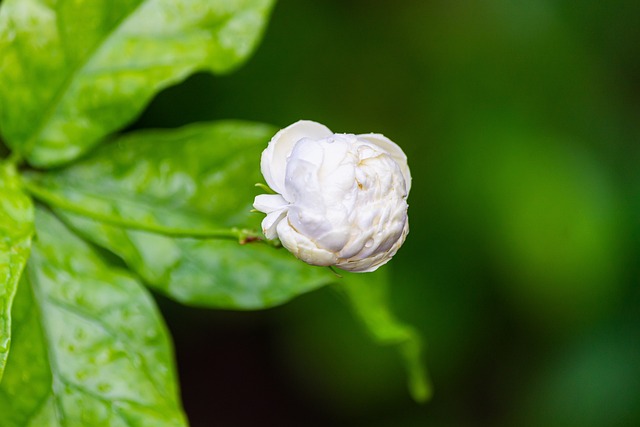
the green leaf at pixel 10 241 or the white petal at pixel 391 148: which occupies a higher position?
the white petal at pixel 391 148

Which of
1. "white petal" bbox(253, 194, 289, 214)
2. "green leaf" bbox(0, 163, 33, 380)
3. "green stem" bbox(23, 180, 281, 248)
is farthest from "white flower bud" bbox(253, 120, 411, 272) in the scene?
"green leaf" bbox(0, 163, 33, 380)

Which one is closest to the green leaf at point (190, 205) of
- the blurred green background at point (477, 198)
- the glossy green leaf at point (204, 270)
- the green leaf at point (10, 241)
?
the glossy green leaf at point (204, 270)

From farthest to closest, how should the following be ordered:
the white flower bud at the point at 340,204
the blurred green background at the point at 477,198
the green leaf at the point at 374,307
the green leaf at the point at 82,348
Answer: the blurred green background at the point at 477,198, the green leaf at the point at 374,307, the green leaf at the point at 82,348, the white flower bud at the point at 340,204

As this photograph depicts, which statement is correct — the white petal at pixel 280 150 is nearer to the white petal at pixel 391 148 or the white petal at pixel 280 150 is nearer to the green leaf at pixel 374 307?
the white petal at pixel 391 148

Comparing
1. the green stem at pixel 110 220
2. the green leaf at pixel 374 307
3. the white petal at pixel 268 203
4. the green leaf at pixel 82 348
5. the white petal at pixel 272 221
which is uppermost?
the white petal at pixel 268 203

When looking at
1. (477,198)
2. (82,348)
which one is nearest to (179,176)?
(82,348)

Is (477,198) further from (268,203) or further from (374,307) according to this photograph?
(268,203)

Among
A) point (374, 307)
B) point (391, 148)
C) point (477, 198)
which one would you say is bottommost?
point (477, 198)
